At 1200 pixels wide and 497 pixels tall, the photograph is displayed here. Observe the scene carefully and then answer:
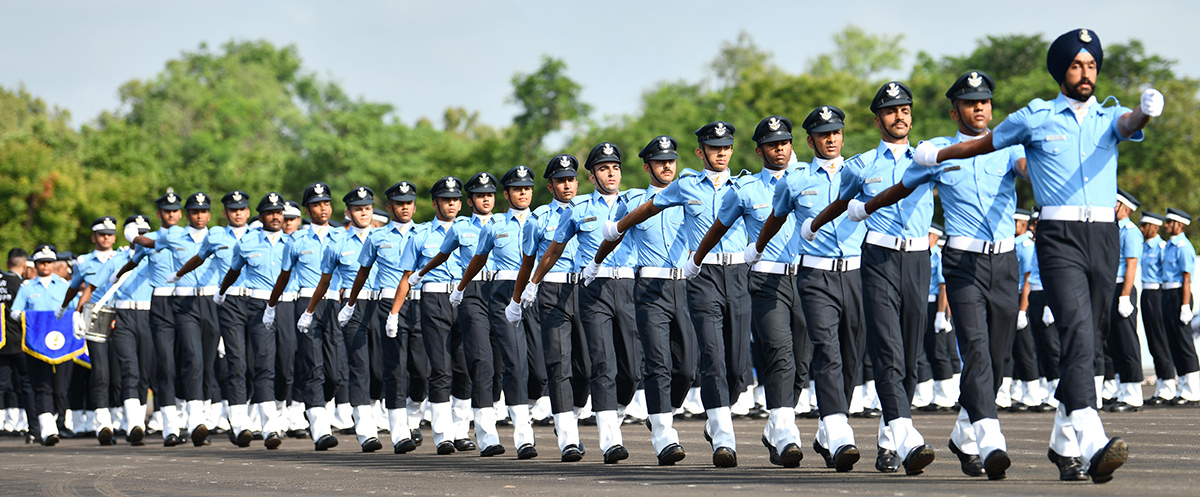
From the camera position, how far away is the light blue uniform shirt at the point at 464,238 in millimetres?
13547

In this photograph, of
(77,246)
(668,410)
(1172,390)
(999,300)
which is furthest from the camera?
(77,246)

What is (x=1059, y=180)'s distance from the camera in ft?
26.9

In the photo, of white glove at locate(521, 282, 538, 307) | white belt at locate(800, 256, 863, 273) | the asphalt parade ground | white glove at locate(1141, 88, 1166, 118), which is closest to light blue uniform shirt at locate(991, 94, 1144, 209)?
white glove at locate(1141, 88, 1166, 118)

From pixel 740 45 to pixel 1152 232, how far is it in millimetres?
66436

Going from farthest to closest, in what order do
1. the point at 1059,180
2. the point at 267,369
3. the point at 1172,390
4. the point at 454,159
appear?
the point at 454,159 → the point at 1172,390 → the point at 267,369 → the point at 1059,180


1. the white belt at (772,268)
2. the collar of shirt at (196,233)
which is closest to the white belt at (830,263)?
the white belt at (772,268)

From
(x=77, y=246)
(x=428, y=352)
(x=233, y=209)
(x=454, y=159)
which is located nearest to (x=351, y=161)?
(x=454, y=159)

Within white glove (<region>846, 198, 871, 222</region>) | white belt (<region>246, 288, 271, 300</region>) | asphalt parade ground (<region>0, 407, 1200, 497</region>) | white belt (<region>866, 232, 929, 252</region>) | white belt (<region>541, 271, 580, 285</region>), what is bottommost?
asphalt parade ground (<region>0, 407, 1200, 497</region>)

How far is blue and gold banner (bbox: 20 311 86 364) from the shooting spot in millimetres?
19625

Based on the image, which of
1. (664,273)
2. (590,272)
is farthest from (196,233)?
(664,273)

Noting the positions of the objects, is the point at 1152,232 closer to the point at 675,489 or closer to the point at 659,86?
the point at 675,489

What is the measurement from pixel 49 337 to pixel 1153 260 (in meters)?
13.8

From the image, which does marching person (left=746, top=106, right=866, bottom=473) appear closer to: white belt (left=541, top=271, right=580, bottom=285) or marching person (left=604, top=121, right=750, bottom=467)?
marching person (left=604, top=121, right=750, bottom=467)

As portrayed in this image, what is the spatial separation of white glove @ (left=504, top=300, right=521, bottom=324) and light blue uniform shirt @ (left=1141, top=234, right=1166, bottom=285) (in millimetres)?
9584
